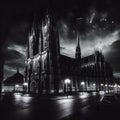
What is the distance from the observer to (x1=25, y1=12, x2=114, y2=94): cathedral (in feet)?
173

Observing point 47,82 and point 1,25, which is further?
point 47,82

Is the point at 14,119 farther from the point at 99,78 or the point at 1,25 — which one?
the point at 99,78

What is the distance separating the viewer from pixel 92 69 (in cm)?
9244

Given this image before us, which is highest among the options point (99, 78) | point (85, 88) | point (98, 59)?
point (98, 59)

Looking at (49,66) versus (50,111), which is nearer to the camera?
(50,111)

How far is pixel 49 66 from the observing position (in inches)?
2072

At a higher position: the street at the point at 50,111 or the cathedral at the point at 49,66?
the cathedral at the point at 49,66

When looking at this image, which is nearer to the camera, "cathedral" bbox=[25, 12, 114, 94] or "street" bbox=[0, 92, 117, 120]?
"street" bbox=[0, 92, 117, 120]

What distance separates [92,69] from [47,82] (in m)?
49.4

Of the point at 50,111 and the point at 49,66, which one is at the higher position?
the point at 49,66

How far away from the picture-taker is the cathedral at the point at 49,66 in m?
52.8

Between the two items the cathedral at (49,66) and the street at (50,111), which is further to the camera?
the cathedral at (49,66)

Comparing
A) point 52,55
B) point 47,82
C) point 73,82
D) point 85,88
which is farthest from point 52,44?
point 85,88

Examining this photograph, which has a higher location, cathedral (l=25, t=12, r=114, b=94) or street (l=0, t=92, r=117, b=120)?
cathedral (l=25, t=12, r=114, b=94)
